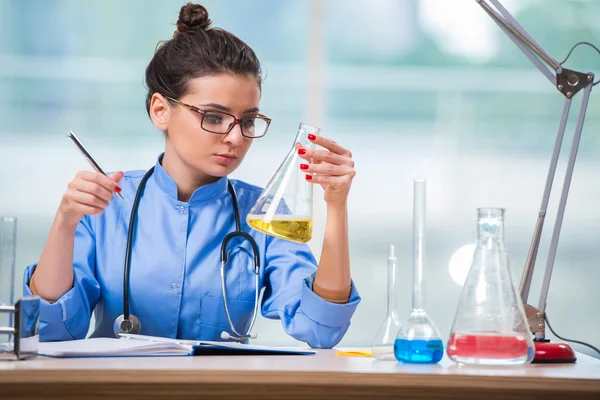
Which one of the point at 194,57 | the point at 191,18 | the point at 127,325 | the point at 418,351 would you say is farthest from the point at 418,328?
the point at 191,18

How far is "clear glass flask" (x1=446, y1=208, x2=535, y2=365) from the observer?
43.2 inches

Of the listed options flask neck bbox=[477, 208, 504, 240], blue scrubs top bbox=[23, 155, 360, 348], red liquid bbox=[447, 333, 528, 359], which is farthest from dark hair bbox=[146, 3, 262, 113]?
red liquid bbox=[447, 333, 528, 359]

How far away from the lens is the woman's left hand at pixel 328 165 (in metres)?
1.33

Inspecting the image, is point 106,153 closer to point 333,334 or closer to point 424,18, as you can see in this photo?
point 424,18

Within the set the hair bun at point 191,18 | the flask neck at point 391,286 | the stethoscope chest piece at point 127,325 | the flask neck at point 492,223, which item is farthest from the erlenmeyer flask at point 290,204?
the hair bun at point 191,18

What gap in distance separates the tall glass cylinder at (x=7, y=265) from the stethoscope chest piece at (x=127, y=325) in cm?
44

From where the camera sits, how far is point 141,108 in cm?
485

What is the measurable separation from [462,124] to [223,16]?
61.1 inches

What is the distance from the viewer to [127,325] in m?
1.59

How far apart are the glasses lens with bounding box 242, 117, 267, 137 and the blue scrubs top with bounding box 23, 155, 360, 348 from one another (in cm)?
19

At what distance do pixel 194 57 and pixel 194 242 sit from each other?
0.42 m

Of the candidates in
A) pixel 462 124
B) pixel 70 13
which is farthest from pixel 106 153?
pixel 462 124

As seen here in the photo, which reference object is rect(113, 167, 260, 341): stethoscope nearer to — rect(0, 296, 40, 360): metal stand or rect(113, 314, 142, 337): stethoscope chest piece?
rect(113, 314, 142, 337): stethoscope chest piece

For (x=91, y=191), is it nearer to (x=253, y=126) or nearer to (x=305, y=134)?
(x=305, y=134)
